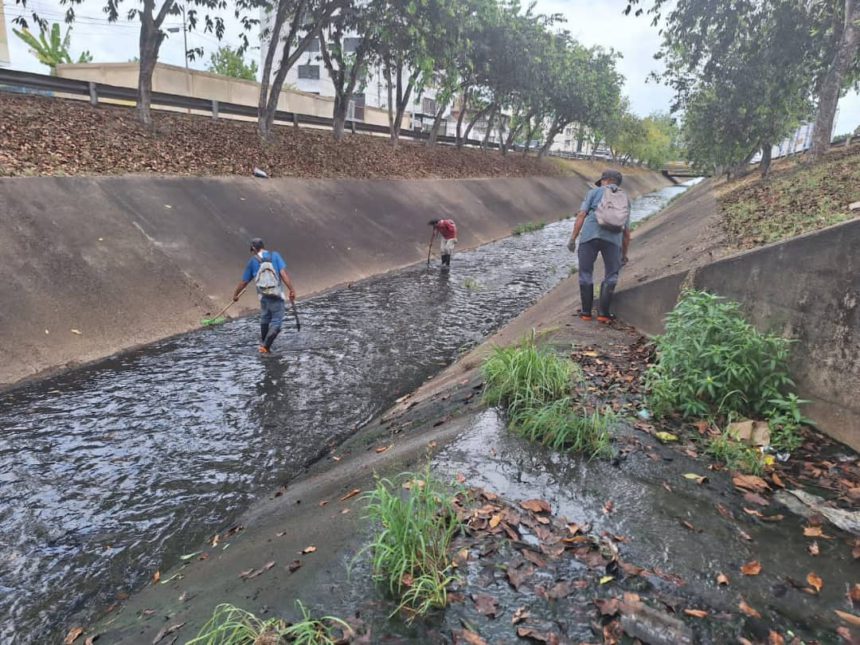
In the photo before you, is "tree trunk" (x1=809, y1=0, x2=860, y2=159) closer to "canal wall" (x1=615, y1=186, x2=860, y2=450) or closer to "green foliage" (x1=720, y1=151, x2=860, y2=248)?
"green foliage" (x1=720, y1=151, x2=860, y2=248)

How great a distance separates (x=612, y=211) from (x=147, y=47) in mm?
14866

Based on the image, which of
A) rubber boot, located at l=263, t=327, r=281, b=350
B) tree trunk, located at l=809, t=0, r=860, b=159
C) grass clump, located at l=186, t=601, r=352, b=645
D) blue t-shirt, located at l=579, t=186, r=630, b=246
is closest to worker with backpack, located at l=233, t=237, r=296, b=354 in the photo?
rubber boot, located at l=263, t=327, r=281, b=350

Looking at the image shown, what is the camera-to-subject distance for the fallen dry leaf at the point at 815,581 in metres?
2.90

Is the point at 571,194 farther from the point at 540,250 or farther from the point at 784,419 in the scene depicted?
the point at 784,419

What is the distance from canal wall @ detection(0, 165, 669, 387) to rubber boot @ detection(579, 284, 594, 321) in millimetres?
7385

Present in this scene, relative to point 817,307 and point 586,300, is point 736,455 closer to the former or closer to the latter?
point 817,307

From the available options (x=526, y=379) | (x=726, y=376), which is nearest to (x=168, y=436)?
(x=526, y=379)

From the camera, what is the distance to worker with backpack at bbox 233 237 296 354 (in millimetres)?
8648

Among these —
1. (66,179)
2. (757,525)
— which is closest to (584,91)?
(66,179)

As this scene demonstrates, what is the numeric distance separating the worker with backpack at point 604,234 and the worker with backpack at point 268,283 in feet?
15.3

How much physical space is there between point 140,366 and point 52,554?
14.9 feet

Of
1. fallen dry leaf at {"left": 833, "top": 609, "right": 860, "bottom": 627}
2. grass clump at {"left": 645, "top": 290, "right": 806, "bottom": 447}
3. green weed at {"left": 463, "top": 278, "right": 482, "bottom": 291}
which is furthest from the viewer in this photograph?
green weed at {"left": 463, "top": 278, "right": 482, "bottom": 291}

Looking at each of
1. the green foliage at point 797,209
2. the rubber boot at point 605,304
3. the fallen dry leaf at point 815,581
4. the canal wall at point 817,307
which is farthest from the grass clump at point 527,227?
the fallen dry leaf at point 815,581

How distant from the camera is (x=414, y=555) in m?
2.88
